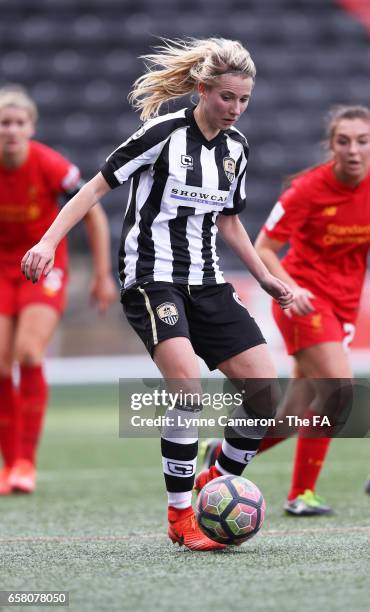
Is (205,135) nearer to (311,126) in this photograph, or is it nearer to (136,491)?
(136,491)

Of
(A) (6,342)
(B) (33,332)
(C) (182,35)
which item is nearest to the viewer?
(B) (33,332)

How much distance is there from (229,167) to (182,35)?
37.7ft

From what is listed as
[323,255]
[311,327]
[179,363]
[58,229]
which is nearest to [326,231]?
[323,255]

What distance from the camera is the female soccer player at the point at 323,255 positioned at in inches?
196

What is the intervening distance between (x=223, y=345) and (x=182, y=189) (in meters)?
0.56

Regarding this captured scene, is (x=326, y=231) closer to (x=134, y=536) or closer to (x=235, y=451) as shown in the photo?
(x=235, y=451)

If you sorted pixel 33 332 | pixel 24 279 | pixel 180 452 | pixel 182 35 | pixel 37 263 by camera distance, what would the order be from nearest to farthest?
1. pixel 37 263
2. pixel 180 452
3. pixel 33 332
4. pixel 24 279
5. pixel 182 35

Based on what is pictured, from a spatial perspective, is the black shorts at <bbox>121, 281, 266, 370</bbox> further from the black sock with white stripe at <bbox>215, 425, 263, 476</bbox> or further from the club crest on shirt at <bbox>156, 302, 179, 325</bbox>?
the black sock with white stripe at <bbox>215, 425, 263, 476</bbox>

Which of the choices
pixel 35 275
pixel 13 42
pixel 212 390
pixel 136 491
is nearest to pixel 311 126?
pixel 13 42

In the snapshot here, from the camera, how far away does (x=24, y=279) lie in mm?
6227

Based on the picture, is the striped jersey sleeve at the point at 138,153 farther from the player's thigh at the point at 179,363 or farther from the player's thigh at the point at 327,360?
the player's thigh at the point at 327,360

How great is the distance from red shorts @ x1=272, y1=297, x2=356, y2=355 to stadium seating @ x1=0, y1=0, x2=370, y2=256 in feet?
28.8

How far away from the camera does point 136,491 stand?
6.04m

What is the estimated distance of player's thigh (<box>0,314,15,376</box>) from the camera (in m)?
6.10
